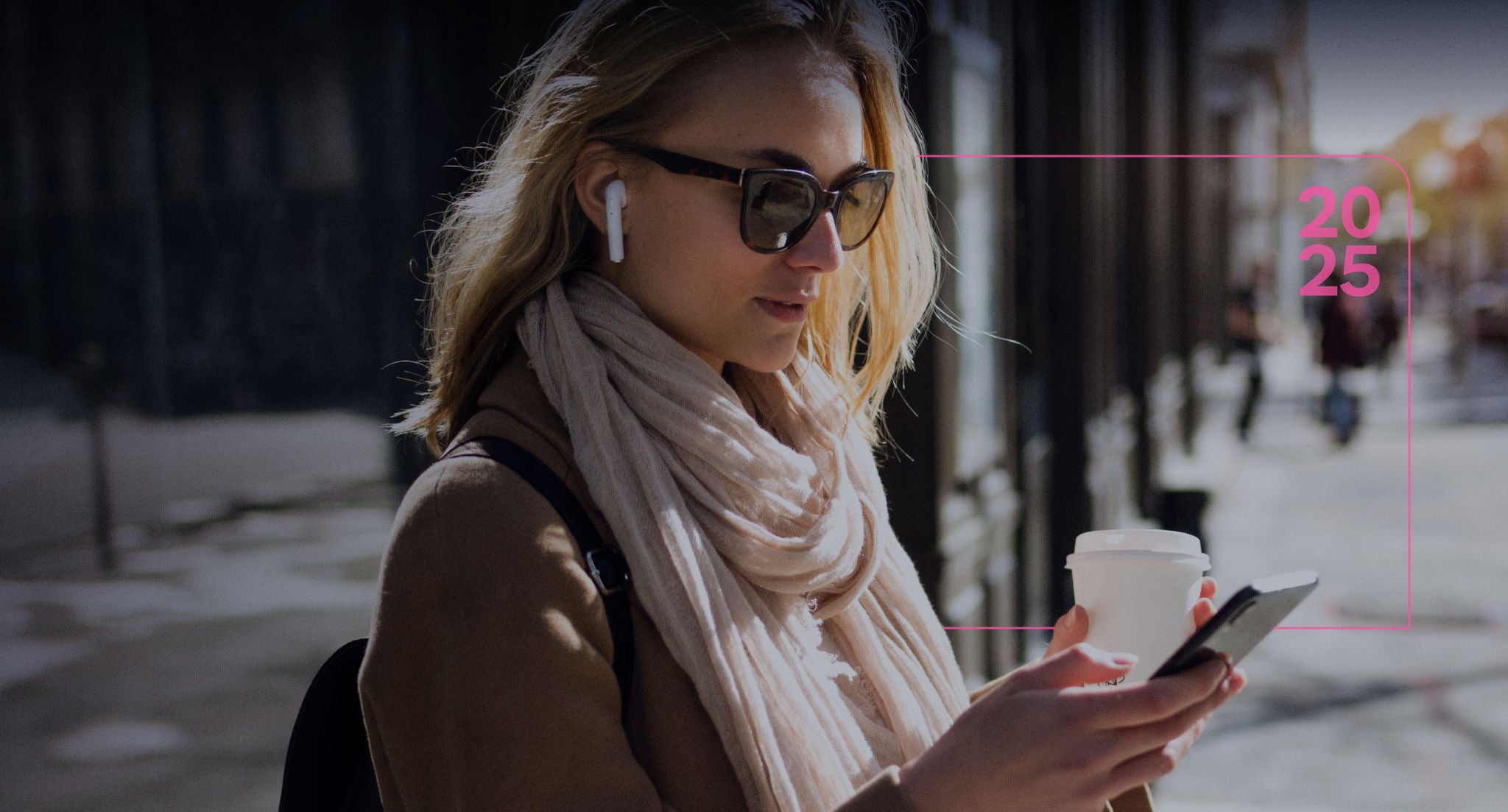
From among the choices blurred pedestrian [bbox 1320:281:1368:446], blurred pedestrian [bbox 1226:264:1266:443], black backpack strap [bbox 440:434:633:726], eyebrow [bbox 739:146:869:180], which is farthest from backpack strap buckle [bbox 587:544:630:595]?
blurred pedestrian [bbox 1226:264:1266:443]

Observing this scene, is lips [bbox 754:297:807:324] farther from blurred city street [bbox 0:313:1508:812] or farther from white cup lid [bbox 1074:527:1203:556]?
blurred city street [bbox 0:313:1508:812]

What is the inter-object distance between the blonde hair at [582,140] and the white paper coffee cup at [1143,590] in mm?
515

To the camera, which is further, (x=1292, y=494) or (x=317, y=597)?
(x=1292, y=494)

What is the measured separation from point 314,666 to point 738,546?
81.3 inches

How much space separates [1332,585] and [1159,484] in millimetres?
2129

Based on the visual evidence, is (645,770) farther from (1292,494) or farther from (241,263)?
(1292,494)

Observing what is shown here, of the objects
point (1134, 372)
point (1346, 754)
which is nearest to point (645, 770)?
point (1346, 754)

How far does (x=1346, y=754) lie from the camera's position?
4801 millimetres

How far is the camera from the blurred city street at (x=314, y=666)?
9.46 feet

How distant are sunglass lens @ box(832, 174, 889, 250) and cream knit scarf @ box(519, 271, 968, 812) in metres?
0.24

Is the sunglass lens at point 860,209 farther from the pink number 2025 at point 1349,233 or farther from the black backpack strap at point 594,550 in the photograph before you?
the pink number 2025 at point 1349,233

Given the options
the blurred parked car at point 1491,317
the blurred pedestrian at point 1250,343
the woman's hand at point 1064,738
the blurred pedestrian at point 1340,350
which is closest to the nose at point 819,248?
the woman's hand at point 1064,738

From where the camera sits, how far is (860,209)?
5.07ft

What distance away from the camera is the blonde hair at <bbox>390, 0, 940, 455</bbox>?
1421 millimetres
